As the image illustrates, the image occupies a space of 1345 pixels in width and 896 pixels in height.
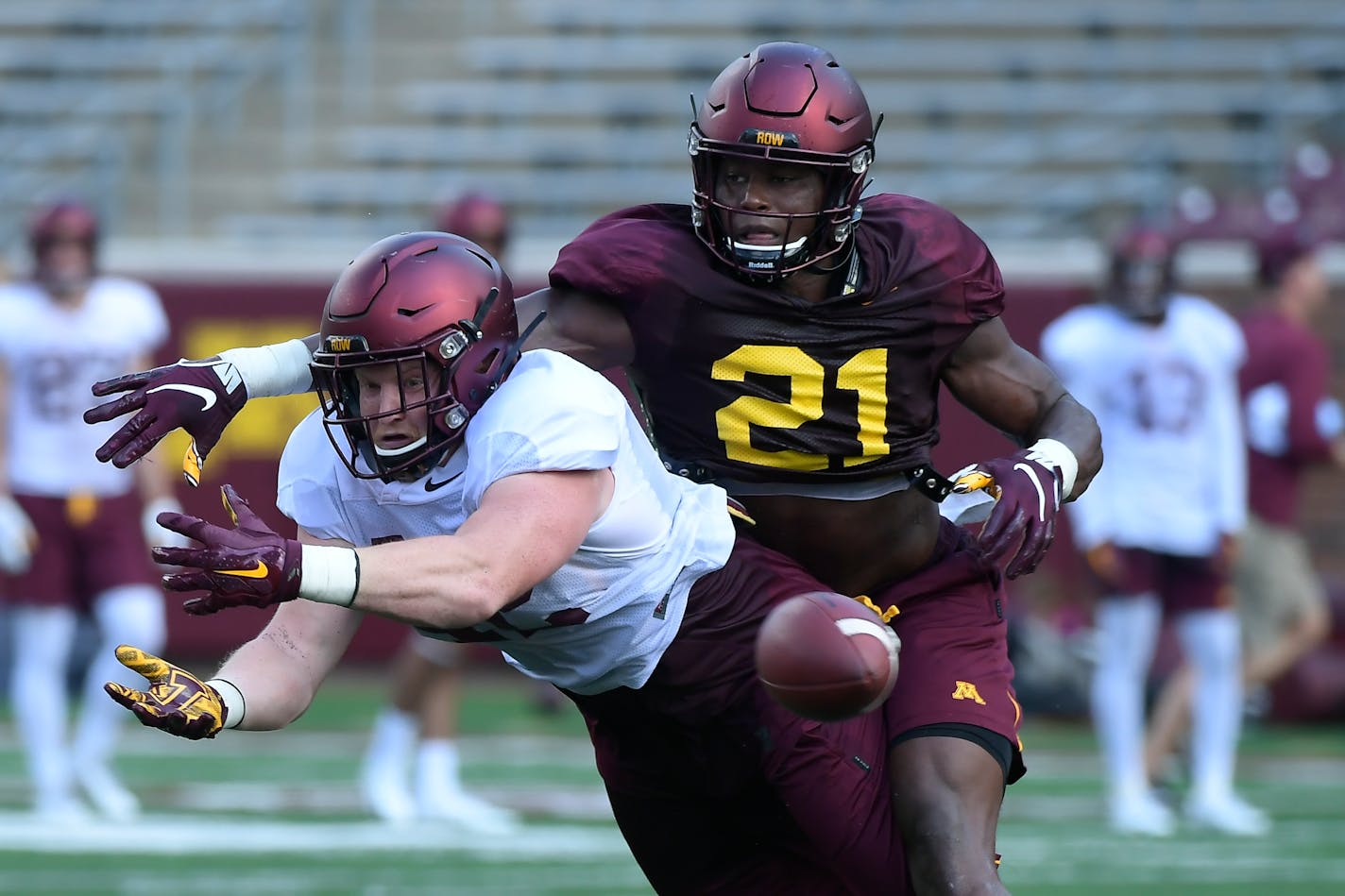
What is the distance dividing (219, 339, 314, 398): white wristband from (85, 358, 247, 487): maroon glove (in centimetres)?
4

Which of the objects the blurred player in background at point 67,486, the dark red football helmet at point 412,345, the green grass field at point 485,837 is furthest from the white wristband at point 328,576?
the blurred player in background at point 67,486

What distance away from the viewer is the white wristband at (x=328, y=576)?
2.77 m

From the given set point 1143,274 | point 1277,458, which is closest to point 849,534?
point 1143,274

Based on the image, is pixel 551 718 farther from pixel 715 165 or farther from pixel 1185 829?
pixel 715 165

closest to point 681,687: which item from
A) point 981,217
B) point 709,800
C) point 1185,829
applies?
point 709,800

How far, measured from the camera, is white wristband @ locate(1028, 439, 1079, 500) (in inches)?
143

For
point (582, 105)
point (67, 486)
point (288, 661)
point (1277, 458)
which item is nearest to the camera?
point (288, 661)

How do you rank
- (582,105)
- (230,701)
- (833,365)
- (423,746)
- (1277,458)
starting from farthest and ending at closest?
(582,105), (1277,458), (423,746), (833,365), (230,701)

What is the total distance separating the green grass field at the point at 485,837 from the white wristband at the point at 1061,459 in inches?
94.4

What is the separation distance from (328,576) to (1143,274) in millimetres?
5068

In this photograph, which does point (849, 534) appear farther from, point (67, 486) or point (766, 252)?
point (67, 486)

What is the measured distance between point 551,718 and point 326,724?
1004 millimetres

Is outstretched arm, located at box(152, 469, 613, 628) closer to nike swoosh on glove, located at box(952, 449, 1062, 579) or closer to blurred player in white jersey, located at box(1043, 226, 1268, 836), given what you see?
nike swoosh on glove, located at box(952, 449, 1062, 579)

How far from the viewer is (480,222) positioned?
23.8 feet
